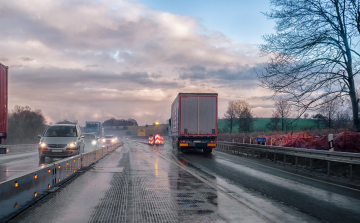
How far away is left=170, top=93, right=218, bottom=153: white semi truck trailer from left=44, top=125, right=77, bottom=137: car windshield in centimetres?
859

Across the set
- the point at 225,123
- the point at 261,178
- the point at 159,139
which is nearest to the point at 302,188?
the point at 261,178

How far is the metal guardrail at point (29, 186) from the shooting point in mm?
6062

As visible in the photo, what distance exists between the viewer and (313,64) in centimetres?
1872

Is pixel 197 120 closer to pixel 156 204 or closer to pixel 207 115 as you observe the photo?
pixel 207 115

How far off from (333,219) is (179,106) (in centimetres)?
1983

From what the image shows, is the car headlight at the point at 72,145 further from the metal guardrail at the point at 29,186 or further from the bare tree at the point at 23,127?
the bare tree at the point at 23,127

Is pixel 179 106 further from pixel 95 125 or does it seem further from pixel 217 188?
pixel 95 125

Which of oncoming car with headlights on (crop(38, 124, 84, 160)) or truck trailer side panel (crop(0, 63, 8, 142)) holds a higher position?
truck trailer side panel (crop(0, 63, 8, 142))

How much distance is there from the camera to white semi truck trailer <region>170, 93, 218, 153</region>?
2586 centimetres

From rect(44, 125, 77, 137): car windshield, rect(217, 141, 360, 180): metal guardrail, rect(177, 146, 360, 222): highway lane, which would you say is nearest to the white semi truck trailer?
rect(217, 141, 360, 180): metal guardrail

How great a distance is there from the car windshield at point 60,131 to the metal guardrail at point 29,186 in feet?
26.7

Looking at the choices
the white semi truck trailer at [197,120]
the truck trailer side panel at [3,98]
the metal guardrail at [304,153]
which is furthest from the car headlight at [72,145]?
the metal guardrail at [304,153]

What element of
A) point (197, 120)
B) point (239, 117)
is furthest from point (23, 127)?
point (197, 120)

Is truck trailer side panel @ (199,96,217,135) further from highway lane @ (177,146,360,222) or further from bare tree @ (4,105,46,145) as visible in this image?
bare tree @ (4,105,46,145)
